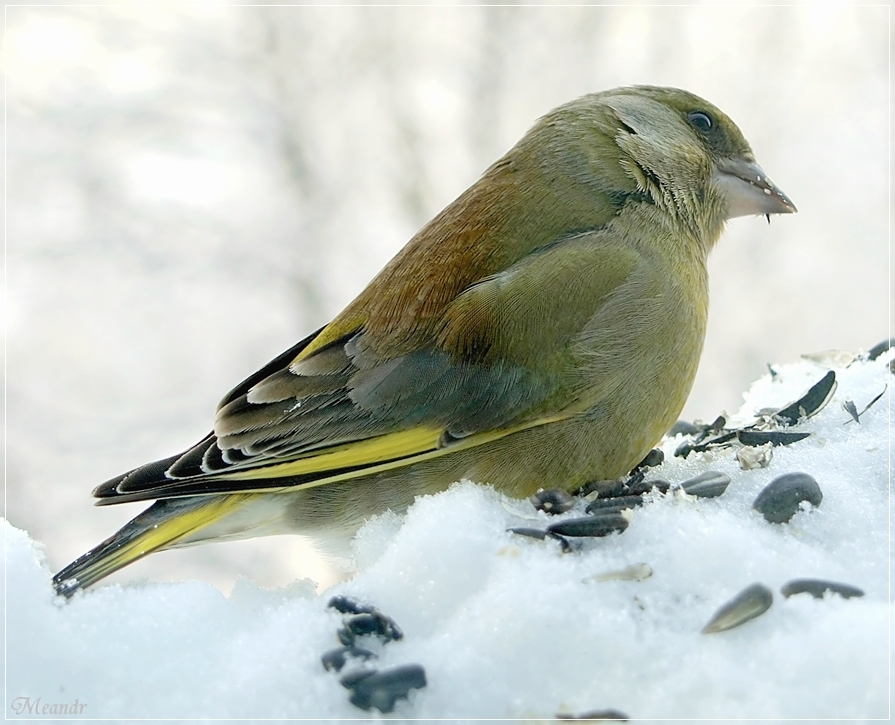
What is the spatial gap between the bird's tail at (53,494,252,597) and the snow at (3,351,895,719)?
0.29 metres

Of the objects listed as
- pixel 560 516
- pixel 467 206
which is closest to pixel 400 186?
pixel 467 206

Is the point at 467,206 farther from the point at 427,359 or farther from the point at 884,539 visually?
the point at 884,539

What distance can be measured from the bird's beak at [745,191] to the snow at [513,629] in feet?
3.11

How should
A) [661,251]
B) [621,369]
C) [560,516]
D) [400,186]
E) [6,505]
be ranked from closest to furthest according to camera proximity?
[560,516], [621,369], [661,251], [6,505], [400,186]

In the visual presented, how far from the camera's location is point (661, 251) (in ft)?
6.43

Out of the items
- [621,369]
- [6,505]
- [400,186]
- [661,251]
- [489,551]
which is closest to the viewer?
[489,551]

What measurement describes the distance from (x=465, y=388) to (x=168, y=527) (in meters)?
0.65

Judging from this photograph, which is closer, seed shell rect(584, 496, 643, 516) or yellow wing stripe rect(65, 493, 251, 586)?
seed shell rect(584, 496, 643, 516)

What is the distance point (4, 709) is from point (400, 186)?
20.1ft

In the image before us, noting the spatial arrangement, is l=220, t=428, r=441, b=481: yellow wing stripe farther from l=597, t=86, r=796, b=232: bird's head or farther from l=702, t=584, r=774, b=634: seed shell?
l=597, t=86, r=796, b=232: bird's head

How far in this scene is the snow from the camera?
1139mm

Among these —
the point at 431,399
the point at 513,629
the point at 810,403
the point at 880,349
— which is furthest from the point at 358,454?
the point at 880,349

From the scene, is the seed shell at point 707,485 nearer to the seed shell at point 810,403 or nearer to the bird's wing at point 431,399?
the bird's wing at point 431,399

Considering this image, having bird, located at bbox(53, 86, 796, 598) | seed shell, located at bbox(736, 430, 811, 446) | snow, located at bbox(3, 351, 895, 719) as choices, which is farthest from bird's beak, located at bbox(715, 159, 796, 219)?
snow, located at bbox(3, 351, 895, 719)
